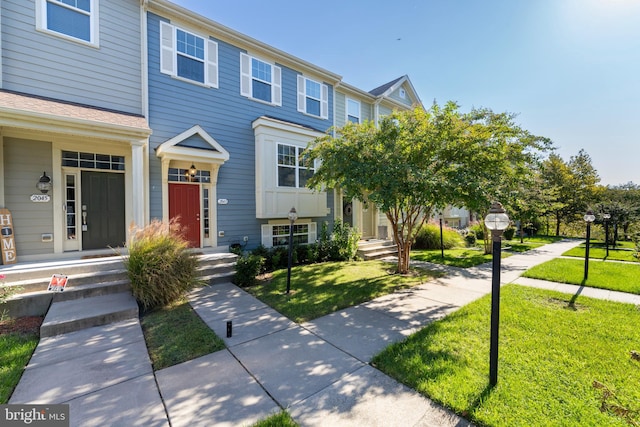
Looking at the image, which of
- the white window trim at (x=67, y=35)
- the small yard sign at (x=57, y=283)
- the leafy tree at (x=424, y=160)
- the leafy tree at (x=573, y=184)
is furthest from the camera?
the leafy tree at (x=573, y=184)

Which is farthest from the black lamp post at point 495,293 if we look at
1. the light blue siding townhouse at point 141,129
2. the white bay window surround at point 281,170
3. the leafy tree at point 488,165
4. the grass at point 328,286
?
the light blue siding townhouse at point 141,129

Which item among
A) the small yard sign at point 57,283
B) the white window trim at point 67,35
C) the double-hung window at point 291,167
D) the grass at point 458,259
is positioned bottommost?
the grass at point 458,259

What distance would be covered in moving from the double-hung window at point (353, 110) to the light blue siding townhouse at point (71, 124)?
825 centimetres

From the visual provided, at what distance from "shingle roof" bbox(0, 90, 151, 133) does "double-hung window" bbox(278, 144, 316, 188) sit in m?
4.18

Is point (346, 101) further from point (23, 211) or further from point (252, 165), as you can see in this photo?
point (23, 211)

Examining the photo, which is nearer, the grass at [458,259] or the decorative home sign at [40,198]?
the decorative home sign at [40,198]

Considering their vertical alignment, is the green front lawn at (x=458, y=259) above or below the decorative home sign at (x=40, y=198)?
below

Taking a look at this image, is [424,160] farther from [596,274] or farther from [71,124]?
[71,124]

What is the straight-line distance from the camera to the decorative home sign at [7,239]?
5676 mm

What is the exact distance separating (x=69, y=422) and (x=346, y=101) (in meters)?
12.7

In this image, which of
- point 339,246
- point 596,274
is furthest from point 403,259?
point 596,274

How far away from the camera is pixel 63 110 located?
5750 millimetres

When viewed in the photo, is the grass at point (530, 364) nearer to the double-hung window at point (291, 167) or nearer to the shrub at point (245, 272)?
the shrub at point (245, 272)

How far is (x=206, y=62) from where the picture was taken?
8.18 meters
